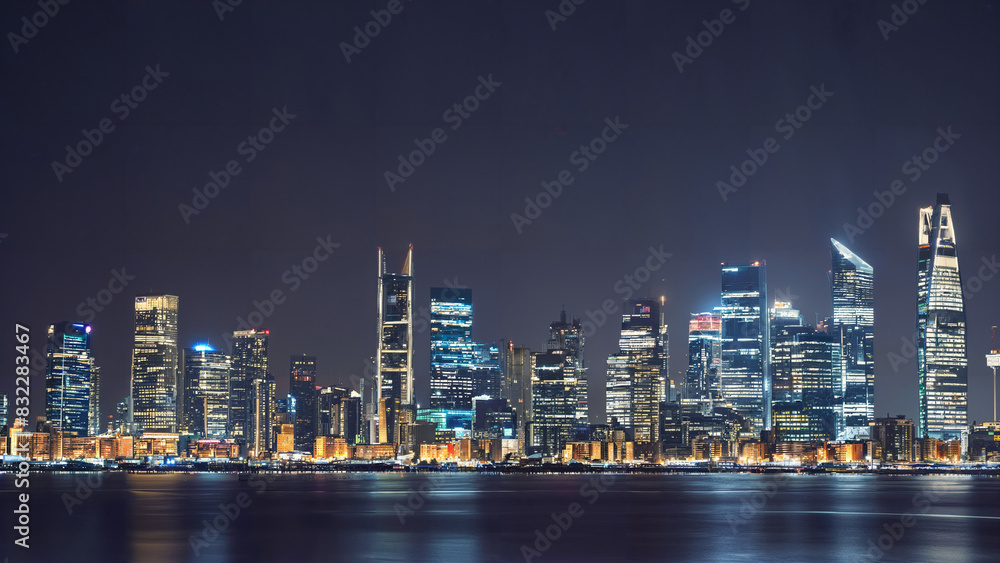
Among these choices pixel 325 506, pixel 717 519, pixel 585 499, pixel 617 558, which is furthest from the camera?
pixel 585 499

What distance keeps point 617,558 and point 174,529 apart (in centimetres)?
3227

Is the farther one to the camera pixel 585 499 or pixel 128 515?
pixel 585 499

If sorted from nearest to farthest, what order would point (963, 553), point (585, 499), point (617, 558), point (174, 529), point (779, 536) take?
point (617, 558) < point (963, 553) < point (779, 536) < point (174, 529) < point (585, 499)

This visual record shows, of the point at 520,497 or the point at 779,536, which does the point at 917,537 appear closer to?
the point at 779,536

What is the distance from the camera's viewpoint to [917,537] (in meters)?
67.2

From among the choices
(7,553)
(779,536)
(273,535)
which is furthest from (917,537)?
(7,553)

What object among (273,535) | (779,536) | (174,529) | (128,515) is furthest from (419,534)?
(128,515)

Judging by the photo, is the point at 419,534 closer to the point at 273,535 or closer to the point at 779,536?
the point at 273,535

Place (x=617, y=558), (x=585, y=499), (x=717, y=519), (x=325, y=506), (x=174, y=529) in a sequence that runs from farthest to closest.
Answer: (x=585, y=499)
(x=325, y=506)
(x=717, y=519)
(x=174, y=529)
(x=617, y=558)

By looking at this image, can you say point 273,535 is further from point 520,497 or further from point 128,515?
point 520,497

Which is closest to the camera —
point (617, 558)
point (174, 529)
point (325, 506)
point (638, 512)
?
point (617, 558)

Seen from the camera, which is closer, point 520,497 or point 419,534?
point 419,534

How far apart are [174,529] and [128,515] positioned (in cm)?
1750

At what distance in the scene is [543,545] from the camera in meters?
60.2
